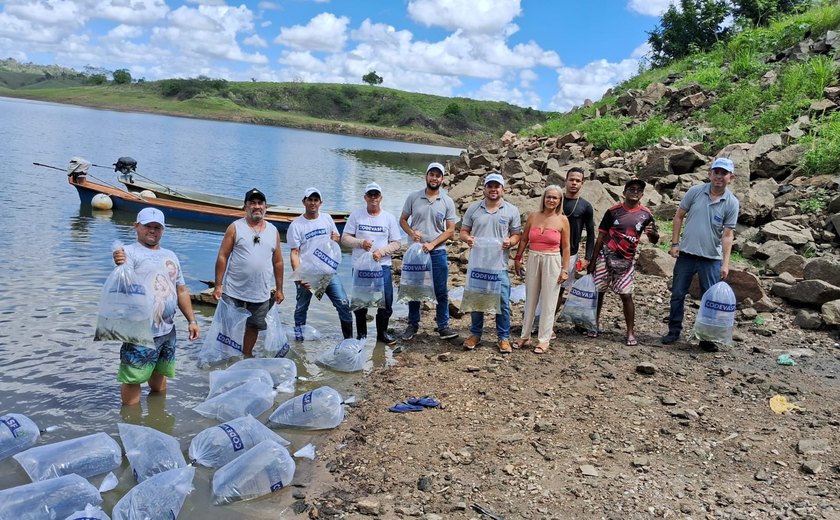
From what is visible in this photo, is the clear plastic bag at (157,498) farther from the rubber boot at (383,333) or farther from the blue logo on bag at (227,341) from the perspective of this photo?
the rubber boot at (383,333)

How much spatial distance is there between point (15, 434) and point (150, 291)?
1491 mm

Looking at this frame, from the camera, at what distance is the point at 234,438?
484 cm

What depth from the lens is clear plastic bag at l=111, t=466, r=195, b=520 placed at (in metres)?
3.87

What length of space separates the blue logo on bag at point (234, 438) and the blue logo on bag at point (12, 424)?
1.60 m

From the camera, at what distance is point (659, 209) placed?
12.3 metres

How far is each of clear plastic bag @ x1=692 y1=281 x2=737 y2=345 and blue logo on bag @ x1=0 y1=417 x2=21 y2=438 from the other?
21.8 ft

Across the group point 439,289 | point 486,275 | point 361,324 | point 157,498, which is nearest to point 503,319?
point 486,275

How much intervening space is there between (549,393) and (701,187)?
303 centimetres

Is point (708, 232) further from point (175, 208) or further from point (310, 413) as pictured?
point (175, 208)

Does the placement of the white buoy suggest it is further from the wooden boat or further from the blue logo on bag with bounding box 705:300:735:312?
the blue logo on bag with bounding box 705:300:735:312

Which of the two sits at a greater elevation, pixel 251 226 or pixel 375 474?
pixel 251 226

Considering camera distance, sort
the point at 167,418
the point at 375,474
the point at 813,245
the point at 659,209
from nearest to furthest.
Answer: the point at 375,474
the point at 167,418
the point at 813,245
the point at 659,209

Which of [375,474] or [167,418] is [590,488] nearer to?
[375,474]

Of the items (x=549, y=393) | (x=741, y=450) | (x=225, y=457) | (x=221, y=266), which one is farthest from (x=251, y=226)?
(x=741, y=450)
